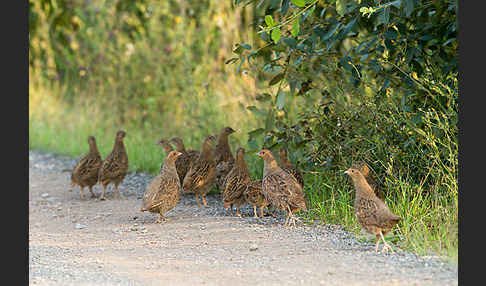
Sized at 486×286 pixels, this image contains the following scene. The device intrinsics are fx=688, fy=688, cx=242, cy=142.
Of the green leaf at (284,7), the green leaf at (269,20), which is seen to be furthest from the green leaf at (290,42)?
the green leaf at (269,20)

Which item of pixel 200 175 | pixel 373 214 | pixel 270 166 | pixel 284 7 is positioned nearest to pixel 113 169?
pixel 200 175

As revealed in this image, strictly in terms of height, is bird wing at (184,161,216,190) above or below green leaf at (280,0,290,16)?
below

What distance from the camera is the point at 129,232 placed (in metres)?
6.60

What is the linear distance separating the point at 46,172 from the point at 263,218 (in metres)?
4.77

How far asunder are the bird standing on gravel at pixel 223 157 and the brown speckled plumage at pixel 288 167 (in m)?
0.86

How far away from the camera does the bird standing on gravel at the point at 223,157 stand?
26.6 feet

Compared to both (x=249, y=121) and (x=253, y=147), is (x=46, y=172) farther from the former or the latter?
(x=253, y=147)

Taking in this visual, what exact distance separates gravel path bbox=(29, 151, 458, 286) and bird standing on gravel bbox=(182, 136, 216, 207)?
24 cm

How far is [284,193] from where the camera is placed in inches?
251

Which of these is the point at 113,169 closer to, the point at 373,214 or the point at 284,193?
the point at 284,193

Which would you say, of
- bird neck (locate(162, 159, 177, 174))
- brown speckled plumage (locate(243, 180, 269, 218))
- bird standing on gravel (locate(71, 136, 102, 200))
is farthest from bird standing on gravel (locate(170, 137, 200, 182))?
brown speckled plumage (locate(243, 180, 269, 218))

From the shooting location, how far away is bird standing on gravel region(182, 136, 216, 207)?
300 inches

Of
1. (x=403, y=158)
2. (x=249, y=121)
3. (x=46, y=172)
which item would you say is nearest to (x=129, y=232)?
(x=403, y=158)

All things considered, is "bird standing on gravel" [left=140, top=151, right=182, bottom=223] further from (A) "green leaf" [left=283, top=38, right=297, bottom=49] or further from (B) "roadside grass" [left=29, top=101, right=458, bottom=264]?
(A) "green leaf" [left=283, top=38, right=297, bottom=49]
